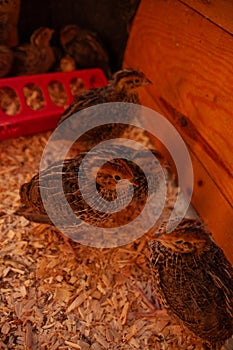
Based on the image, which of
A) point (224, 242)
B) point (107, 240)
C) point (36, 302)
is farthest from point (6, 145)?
point (224, 242)

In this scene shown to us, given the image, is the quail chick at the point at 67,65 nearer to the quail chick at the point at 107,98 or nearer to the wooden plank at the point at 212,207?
the quail chick at the point at 107,98

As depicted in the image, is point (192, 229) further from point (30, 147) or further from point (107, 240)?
point (30, 147)

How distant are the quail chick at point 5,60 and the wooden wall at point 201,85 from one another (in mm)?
1263

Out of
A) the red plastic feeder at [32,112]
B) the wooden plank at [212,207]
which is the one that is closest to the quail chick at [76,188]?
the wooden plank at [212,207]

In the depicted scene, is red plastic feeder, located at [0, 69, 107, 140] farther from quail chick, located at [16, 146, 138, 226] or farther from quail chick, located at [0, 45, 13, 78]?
quail chick, located at [16, 146, 138, 226]

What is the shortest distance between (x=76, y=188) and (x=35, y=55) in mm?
1850

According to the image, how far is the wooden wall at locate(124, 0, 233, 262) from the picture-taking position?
2.26 meters

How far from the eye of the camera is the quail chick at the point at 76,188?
2.21 m

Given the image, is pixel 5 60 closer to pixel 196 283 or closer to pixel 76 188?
pixel 76 188

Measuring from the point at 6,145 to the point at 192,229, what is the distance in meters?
1.89

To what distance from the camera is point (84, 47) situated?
3.68m

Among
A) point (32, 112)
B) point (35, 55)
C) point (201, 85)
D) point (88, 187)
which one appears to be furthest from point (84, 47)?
point (88, 187)

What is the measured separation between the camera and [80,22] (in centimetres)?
384

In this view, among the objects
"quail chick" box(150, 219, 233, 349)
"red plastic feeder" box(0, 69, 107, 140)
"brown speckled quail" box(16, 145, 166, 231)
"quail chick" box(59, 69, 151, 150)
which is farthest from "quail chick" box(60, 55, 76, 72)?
"quail chick" box(150, 219, 233, 349)
